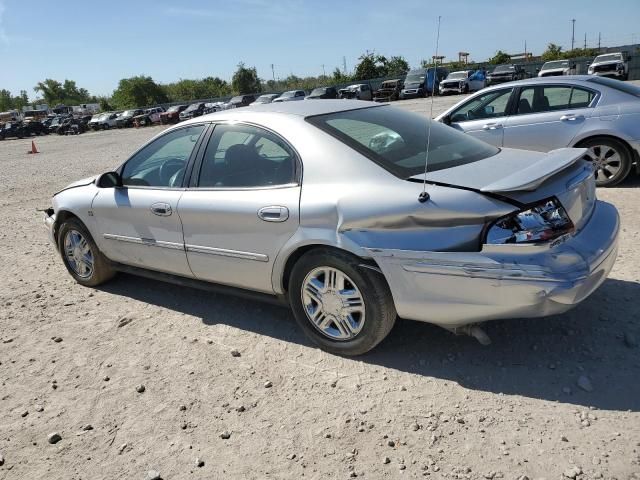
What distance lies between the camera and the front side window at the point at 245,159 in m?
3.47

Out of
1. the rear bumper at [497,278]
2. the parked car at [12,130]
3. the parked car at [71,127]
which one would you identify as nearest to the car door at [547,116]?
the rear bumper at [497,278]

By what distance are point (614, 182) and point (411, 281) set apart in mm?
5155

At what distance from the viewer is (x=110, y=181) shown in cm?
437

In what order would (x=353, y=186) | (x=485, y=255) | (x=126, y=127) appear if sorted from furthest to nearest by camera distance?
1. (x=126, y=127)
2. (x=353, y=186)
3. (x=485, y=255)

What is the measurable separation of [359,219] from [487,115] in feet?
17.5

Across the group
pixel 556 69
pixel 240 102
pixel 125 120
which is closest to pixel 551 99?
pixel 556 69

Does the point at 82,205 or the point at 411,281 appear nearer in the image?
the point at 411,281

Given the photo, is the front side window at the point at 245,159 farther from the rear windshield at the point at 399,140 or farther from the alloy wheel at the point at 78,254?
the alloy wheel at the point at 78,254

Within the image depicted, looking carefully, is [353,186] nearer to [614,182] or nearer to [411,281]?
[411,281]

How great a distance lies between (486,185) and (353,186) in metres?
0.75

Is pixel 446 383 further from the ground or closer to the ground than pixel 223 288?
closer to the ground

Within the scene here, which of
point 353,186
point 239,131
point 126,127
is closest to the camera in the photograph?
point 353,186

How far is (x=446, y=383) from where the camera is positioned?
301cm

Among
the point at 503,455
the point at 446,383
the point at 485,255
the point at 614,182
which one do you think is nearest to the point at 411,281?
the point at 485,255
